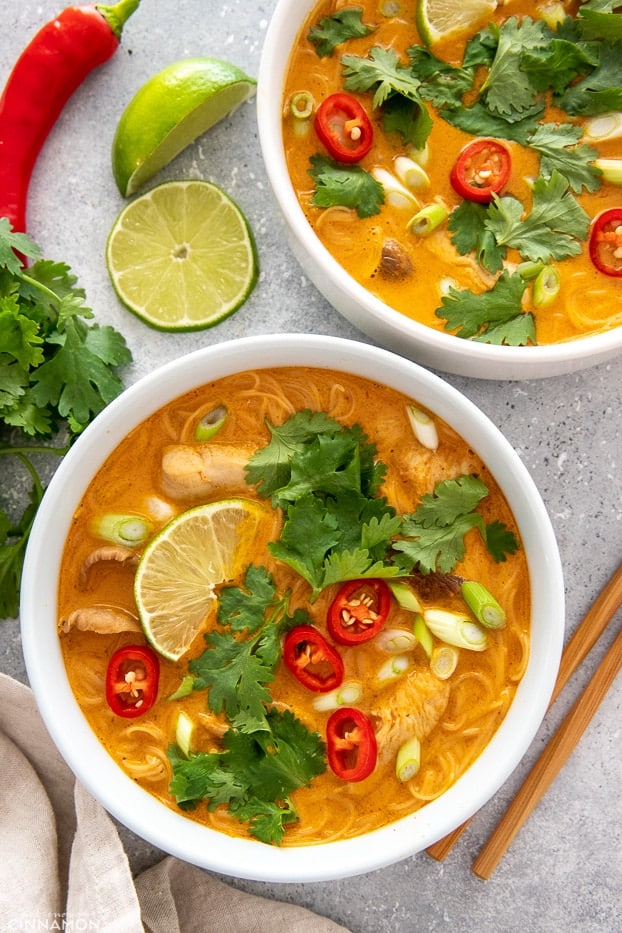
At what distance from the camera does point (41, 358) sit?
273 centimetres

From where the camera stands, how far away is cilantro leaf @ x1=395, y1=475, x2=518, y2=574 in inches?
102

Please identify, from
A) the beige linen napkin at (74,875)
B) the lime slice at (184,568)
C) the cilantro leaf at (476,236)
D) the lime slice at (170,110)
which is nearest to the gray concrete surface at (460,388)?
the lime slice at (170,110)

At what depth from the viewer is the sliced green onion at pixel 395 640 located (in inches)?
105

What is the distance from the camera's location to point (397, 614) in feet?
8.87

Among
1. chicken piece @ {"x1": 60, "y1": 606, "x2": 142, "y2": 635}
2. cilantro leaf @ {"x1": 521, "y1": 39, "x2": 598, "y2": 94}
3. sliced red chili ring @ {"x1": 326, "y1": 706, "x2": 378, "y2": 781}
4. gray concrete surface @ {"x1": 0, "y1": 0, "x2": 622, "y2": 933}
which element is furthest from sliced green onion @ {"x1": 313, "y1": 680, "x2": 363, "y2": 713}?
cilantro leaf @ {"x1": 521, "y1": 39, "x2": 598, "y2": 94}

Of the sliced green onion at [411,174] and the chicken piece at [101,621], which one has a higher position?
the sliced green onion at [411,174]

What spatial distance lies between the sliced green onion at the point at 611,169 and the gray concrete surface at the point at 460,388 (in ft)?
2.16

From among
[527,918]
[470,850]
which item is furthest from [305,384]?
[527,918]

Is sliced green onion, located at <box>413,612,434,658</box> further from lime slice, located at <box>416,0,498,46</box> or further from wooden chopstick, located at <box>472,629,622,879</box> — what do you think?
lime slice, located at <box>416,0,498,46</box>

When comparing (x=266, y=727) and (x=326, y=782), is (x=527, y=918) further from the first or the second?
(x=266, y=727)

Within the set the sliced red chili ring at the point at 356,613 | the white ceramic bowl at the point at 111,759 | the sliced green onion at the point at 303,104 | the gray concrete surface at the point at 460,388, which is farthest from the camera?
the gray concrete surface at the point at 460,388

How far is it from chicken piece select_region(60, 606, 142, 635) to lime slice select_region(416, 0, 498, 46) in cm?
189

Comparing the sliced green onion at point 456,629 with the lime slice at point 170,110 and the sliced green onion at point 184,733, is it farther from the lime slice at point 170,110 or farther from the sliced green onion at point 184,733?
the lime slice at point 170,110

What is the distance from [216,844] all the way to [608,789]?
1354 mm
